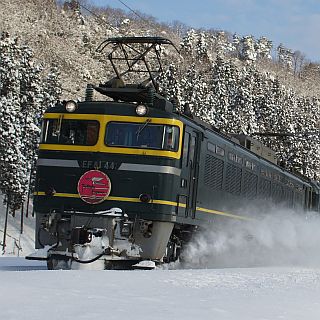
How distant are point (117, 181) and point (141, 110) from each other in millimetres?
1618

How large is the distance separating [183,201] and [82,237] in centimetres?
261

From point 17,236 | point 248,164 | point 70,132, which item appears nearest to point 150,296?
point 70,132

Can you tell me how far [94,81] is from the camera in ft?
423

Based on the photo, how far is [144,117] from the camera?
1385 cm

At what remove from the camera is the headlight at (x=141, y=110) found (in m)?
13.8

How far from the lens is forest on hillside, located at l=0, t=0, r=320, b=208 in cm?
5106

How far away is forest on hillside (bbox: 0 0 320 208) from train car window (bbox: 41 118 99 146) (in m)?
2.36

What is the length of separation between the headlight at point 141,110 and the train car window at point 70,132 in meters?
0.95

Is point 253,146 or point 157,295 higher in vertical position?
point 253,146

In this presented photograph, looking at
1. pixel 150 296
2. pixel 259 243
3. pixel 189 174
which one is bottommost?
pixel 150 296

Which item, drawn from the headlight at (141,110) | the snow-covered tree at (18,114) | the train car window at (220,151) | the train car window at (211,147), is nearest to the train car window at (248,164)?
the train car window at (220,151)

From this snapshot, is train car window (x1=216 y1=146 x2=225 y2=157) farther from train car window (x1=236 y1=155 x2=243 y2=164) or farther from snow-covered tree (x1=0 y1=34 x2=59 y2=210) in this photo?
snow-covered tree (x1=0 y1=34 x2=59 y2=210)

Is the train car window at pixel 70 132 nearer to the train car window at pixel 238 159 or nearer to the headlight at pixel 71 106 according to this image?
the headlight at pixel 71 106

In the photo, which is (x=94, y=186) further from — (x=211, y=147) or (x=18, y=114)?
(x=18, y=114)
